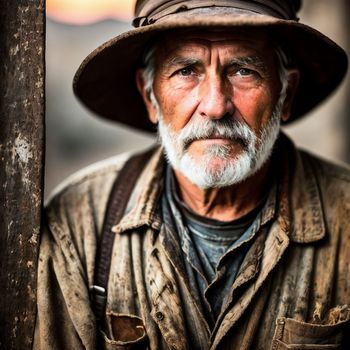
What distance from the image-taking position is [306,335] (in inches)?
94.9

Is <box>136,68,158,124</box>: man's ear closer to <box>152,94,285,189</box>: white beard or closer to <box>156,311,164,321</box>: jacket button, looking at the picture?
<box>152,94,285,189</box>: white beard

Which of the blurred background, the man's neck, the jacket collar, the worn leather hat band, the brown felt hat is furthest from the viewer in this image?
the blurred background

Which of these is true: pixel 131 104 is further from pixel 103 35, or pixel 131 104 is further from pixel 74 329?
pixel 103 35

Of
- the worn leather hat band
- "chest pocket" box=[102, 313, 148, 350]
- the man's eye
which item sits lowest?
"chest pocket" box=[102, 313, 148, 350]

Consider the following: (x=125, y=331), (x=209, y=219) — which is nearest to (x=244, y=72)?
(x=209, y=219)

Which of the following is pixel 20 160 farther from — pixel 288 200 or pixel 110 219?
pixel 288 200

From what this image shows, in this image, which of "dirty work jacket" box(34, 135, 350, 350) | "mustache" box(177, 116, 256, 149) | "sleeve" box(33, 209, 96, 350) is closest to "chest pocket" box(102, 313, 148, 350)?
"dirty work jacket" box(34, 135, 350, 350)

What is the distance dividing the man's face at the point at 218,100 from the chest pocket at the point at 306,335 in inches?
29.1

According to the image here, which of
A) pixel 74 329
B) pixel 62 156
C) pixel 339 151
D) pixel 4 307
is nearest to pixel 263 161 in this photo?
pixel 74 329

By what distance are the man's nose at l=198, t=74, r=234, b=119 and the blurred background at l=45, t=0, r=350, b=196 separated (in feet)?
11.7

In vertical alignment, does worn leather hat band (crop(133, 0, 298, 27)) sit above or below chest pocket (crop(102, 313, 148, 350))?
above

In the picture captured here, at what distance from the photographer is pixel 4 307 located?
2.37 meters

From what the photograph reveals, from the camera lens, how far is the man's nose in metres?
2.42

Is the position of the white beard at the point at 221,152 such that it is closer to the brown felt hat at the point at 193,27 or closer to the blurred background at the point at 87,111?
the brown felt hat at the point at 193,27
